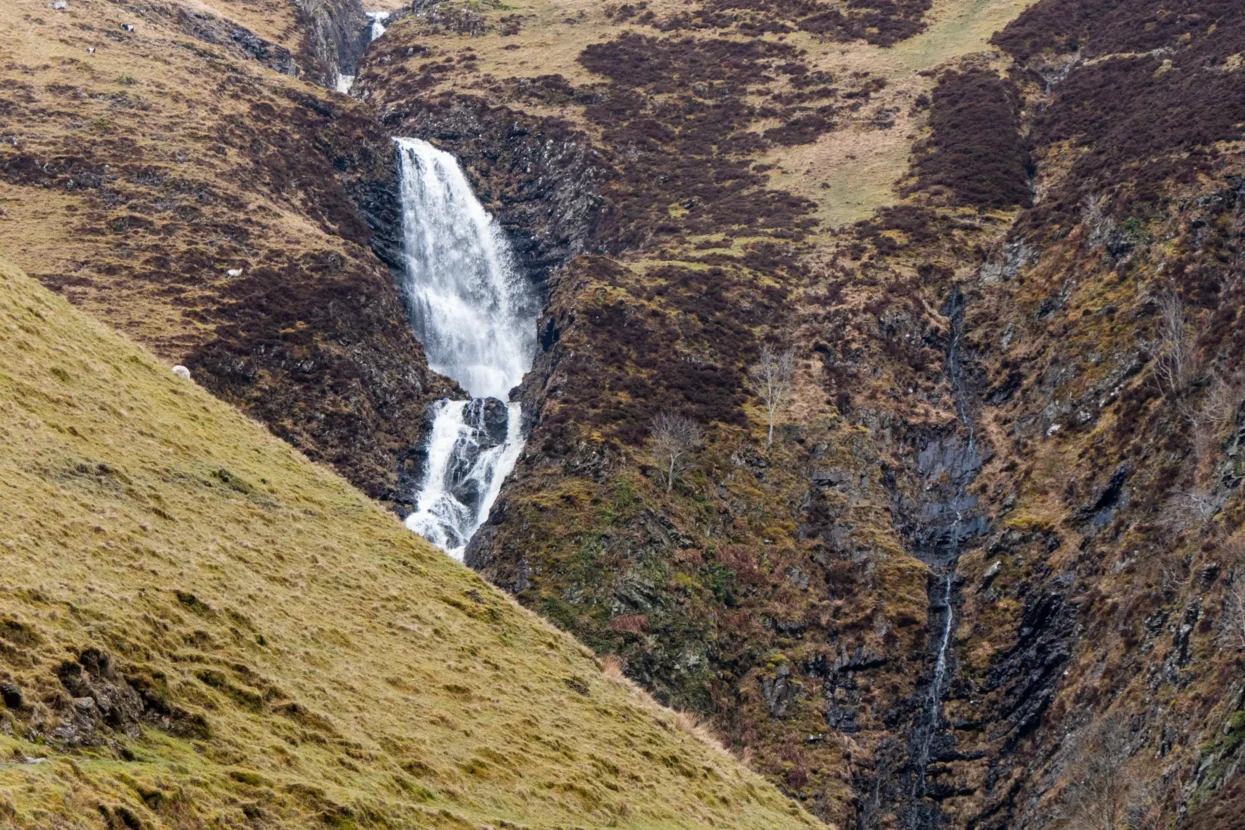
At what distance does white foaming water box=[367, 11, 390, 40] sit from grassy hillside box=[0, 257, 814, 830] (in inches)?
5091

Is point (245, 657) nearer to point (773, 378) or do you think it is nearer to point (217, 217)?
point (773, 378)

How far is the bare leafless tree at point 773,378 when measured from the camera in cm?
6834

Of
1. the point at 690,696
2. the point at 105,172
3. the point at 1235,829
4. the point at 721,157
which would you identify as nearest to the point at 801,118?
the point at 721,157

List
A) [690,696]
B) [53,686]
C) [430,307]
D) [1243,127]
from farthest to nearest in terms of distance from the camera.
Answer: [430,307] → [1243,127] → [690,696] → [53,686]

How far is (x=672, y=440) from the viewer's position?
62438mm

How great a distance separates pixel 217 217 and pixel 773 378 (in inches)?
1655

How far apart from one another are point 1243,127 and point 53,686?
78461 mm

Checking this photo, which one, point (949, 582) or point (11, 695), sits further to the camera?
point (949, 582)

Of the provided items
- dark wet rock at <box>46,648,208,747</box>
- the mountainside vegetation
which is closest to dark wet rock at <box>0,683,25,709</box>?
the mountainside vegetation

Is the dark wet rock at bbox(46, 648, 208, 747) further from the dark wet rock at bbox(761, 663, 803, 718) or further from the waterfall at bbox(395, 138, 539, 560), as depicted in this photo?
the waterfall at bbox(395, 138, 539, 560)

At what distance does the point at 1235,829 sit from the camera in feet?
96.0

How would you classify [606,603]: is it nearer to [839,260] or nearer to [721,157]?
[839,260]

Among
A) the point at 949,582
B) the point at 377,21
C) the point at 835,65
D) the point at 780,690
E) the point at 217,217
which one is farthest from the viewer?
the point at 377,21

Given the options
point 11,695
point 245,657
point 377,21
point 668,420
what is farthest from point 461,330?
point 377,21
